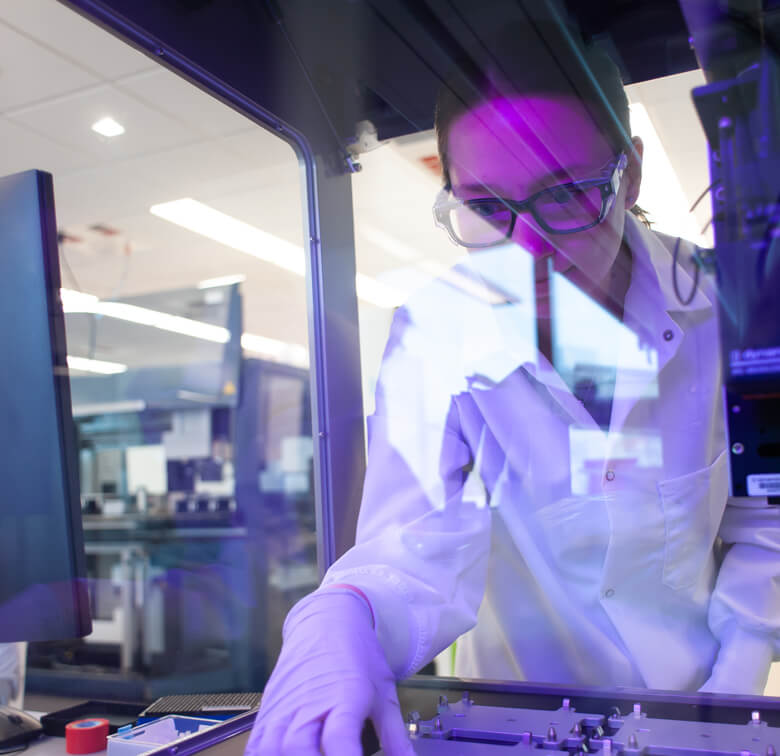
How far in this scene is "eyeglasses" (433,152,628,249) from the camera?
959 millimetres

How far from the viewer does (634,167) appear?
1.03 m

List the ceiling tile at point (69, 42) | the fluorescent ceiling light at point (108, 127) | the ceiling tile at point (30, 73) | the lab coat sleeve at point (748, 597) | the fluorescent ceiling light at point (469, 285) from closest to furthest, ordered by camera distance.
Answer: the lab coat sleeve at point (748, 597) < the fluorescent ceiling light at point (469, 285) < the ceiling tile at point (69, 42) < the ceiling tile at point (30, 73) < the fluorescent ceiling light at point (108, 127)

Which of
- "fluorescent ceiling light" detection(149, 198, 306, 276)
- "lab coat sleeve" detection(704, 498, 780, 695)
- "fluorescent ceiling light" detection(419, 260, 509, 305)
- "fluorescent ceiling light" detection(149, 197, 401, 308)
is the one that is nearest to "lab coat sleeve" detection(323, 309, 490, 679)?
"fluorescent ceiling light" detection(419, 260, 509, 305)

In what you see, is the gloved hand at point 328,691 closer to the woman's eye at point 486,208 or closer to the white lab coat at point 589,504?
the white lab coat at point 589,504

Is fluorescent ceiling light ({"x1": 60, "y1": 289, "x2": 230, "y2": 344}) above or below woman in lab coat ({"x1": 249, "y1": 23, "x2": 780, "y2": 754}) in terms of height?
above

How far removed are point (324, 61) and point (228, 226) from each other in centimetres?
478

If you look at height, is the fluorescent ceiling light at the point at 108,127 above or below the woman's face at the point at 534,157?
above

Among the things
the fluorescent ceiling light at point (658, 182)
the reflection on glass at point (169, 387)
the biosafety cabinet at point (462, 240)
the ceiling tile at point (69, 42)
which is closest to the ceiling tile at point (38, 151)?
the reflection on glass at point (169, 387)

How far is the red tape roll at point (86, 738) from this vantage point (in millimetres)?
1002

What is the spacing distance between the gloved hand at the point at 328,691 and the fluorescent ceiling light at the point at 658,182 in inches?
24.7

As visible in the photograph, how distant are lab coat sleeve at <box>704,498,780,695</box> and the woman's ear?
0.49 metres

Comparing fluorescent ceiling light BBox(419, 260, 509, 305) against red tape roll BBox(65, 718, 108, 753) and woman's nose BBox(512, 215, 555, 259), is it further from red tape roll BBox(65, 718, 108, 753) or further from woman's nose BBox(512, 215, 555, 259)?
red tape roll BBox(65, 718, 108, 753)

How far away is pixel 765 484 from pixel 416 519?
21.5 inches

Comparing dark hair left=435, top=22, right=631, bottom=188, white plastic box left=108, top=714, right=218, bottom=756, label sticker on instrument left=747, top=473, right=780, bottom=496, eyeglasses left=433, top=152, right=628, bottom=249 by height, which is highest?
dark hair left=435, top=22, right=631, bottom=188
